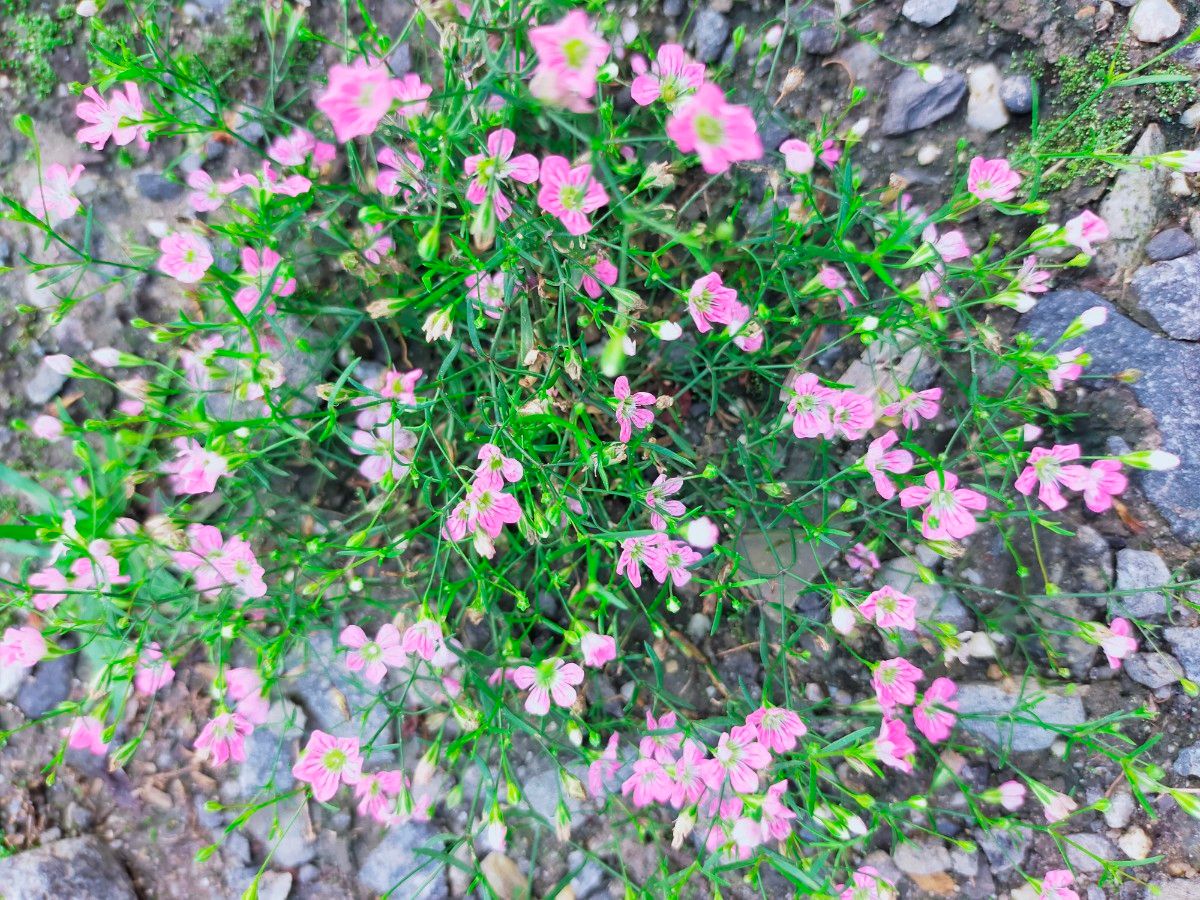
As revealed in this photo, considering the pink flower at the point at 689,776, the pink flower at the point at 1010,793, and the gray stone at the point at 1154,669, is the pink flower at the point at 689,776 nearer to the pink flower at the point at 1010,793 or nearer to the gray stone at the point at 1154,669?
the pink flower at the point at 1010,793

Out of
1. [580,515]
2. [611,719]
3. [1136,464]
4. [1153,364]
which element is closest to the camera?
[1136,464]

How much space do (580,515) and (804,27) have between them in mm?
1516

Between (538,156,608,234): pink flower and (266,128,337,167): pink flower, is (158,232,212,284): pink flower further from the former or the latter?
(538,156,608,234): pink flower

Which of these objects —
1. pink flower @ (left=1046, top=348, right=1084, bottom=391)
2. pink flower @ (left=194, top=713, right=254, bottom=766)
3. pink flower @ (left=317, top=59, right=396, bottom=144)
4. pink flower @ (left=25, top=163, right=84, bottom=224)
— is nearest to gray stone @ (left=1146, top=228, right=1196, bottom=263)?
pink flower @ (left=1046, top=348, right=1084, bottom=391)

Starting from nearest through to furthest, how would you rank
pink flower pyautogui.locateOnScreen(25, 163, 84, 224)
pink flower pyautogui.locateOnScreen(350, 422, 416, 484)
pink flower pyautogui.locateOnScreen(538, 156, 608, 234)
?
1. pink flower pyautogui.locateOnScreen(538, 156, 608, 234)
2. pink flower pyautogui.locateOnScreen(350, 422, 416, 484)
3. pink flower pyautogui.locateOnScreen(25, 163, 84, 224)

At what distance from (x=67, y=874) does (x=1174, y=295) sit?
3829 mm

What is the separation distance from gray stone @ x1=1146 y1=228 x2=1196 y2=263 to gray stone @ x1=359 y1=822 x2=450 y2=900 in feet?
9.29

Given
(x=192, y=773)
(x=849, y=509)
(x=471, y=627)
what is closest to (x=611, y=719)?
(x=471, y=627)

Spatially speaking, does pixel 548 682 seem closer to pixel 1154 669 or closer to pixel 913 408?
pixel 913 408

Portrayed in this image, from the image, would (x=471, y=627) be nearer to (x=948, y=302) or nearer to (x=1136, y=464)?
(x=948, y=302)

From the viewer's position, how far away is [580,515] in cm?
220

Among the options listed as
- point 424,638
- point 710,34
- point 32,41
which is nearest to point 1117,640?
point 424,638

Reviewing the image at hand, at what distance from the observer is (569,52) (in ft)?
4.94

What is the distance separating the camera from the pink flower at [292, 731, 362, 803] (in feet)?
7.12
